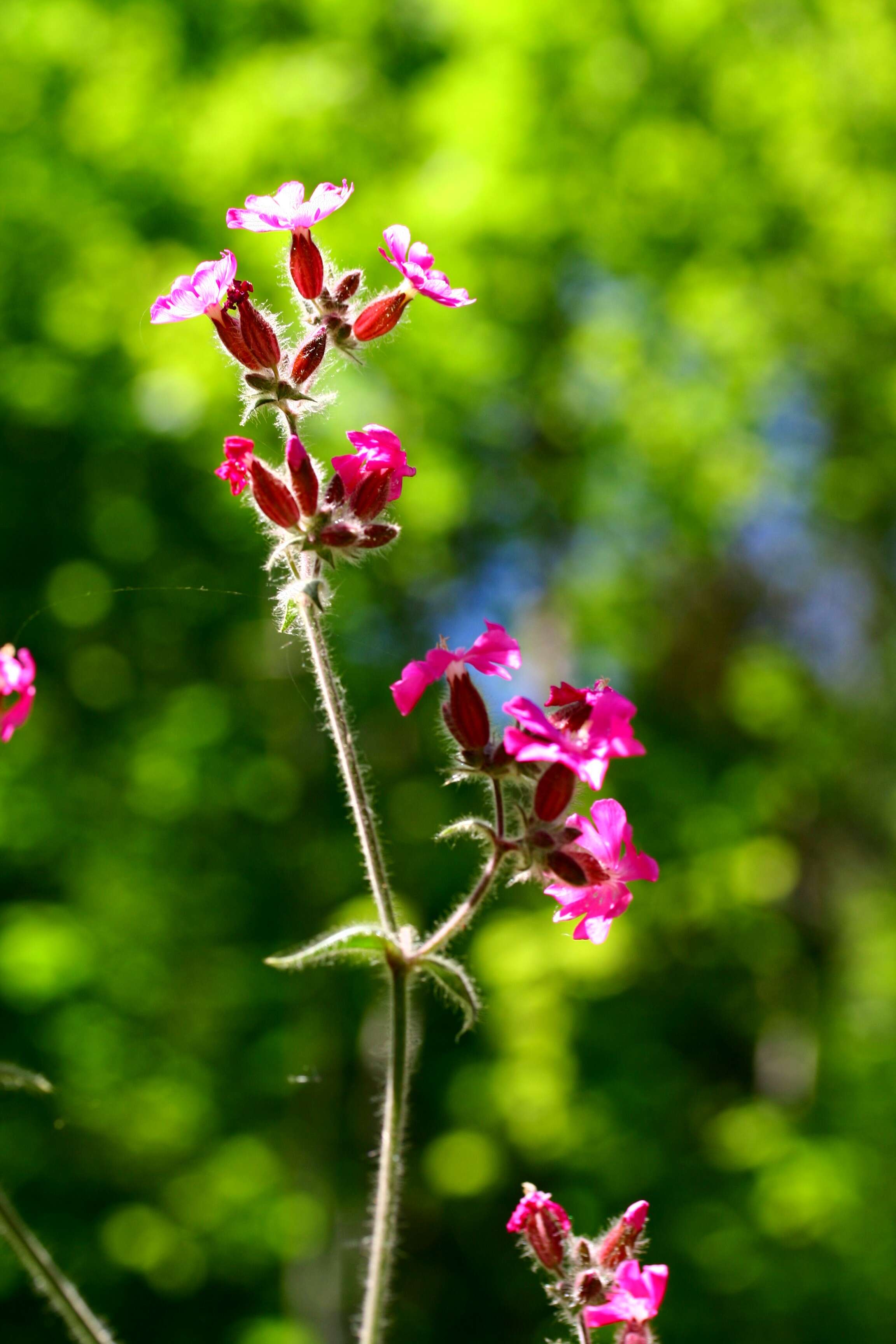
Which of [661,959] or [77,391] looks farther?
[661,959]

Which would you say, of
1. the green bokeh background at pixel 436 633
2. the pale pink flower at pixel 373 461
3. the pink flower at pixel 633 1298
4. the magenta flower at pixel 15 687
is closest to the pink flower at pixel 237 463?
the pale pink flower at pixel 373 461

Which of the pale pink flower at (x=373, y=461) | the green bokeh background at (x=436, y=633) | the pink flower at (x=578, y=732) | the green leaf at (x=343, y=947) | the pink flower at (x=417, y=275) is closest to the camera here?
the pink flower at (x=578, y=732)

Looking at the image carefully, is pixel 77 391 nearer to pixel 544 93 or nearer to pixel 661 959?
pixel 544 93

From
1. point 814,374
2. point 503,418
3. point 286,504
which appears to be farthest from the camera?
point 814,374

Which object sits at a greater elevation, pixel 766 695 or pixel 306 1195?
pixel 766 695

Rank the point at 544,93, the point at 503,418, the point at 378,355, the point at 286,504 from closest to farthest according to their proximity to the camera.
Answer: the point at 286,504, the point at 378,355, the point at 544,93, the point at 503,418

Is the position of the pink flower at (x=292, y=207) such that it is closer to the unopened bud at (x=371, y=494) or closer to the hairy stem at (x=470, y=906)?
the unopened bud at (x=371, y=494)

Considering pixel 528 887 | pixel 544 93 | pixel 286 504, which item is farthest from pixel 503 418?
pixel 286 504
